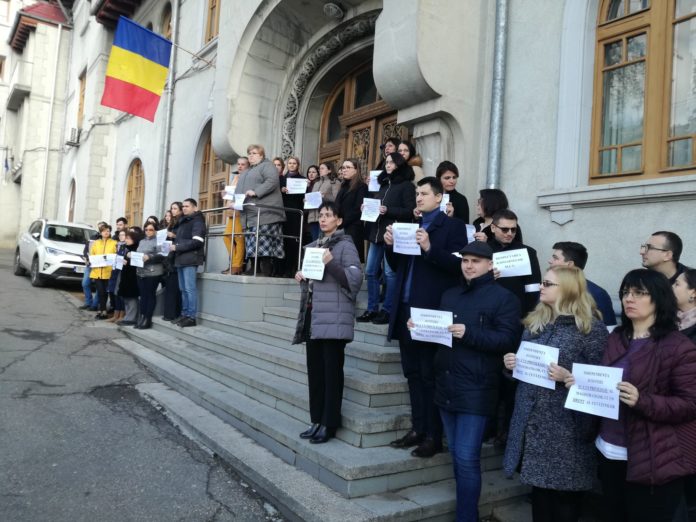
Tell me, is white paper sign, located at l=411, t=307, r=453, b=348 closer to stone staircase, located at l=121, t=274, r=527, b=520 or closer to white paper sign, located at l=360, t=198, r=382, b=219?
stone staircase, located at l=121, t=274, r=527, b=520

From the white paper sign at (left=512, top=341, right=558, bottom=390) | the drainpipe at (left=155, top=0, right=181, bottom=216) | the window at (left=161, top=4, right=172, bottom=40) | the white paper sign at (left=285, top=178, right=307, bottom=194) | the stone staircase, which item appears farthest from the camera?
the window at (left=161, top=4, right=172, bottom=40)

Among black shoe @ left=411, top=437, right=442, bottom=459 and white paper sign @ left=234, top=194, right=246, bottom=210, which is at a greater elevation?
white paper sign @ left=234, top=194, right=246, bottom=210

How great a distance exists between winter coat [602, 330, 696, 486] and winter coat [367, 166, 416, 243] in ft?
9.61

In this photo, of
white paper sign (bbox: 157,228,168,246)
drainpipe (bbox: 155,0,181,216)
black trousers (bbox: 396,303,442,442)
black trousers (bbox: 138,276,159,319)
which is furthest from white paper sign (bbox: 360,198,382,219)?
drainpipe (bbox: 155,0,181,216)

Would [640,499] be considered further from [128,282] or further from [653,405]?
[128,282]

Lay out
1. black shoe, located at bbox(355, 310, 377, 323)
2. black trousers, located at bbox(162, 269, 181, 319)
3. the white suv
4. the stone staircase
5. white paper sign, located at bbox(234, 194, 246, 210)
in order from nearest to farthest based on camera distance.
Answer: the stone staircase
black shoe, located at bbox(355, 310, 377, 323)
white paper sign, located at bbox(234, 194, 246, 210)
black trousers, located at bbox(162, 269, 181, 319)
the white suv

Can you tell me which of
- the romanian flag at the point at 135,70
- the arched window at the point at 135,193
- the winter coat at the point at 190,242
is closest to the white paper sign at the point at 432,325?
the winter coat at the point at 190,242

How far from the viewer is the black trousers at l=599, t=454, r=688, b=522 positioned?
8.46 ft

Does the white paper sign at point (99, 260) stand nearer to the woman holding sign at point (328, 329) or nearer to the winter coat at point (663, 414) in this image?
the woman holding sign at point (328, 329)

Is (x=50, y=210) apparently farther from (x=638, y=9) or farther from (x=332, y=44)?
(x=638, y=9)

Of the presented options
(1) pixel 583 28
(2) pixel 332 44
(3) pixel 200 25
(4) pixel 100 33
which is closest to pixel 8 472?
(1) pixel 583 28

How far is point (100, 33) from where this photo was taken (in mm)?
19859

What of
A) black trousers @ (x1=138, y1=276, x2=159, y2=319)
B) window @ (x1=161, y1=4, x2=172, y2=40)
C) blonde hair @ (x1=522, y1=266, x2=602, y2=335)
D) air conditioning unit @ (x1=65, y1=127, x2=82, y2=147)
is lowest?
black trousers @ (x1=138, y1=276, x2=159, y2=319)

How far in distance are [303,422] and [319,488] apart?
933mm
